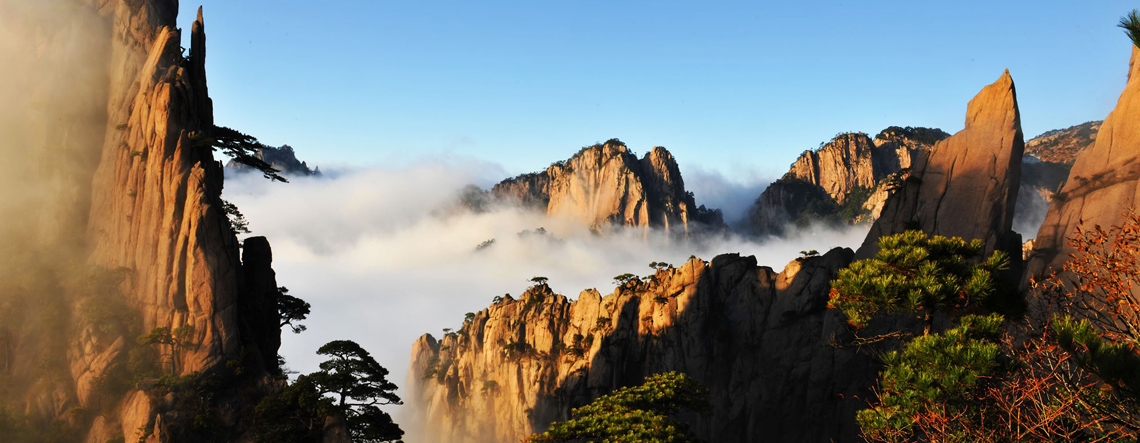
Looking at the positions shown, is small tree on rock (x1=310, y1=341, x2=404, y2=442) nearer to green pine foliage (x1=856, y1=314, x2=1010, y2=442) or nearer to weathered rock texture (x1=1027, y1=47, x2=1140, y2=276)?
green pine foliage (x1=856, y1=314, x2=1010, y2=442)

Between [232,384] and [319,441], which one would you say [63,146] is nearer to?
[232,384]

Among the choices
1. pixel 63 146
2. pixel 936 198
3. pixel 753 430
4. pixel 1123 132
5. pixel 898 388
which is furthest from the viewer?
pixel 753 430

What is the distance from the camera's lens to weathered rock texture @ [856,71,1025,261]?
180ft

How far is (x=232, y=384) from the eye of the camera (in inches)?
1828

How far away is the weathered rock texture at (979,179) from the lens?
5475cm

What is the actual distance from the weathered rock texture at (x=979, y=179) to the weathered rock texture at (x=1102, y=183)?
13.0 meters

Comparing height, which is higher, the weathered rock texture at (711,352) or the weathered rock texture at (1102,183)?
the weathered rock texture at (1102,183)

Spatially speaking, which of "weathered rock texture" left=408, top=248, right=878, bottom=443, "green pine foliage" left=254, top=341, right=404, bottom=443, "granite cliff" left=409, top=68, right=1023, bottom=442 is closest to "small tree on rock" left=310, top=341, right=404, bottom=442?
"green pine foliage" left=254, top=341, right=404, bottom=443

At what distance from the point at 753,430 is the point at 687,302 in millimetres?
15849

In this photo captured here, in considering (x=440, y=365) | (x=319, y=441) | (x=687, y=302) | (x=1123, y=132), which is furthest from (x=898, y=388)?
(x=440, y=365)

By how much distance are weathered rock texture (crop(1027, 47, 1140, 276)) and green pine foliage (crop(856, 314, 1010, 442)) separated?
26.1m

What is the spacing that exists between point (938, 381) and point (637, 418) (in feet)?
59.3

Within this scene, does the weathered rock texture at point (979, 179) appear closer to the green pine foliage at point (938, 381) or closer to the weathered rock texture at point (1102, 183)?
the weathered rock texture at point (1102, 183)

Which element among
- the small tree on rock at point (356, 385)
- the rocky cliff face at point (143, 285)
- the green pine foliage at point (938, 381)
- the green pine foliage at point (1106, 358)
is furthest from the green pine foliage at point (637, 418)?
the rocky cliff face at point (143, 285)
